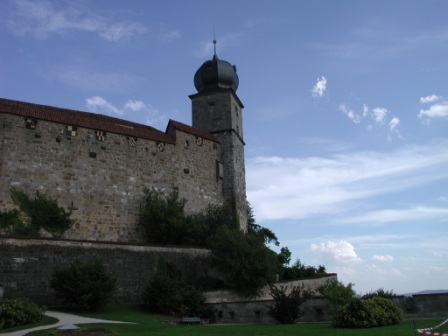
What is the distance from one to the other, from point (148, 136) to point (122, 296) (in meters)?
14.0

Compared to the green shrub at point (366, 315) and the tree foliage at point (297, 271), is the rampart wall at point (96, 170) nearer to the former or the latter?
the tree foliage at point (297, 271)

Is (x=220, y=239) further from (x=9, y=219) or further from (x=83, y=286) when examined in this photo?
(x=9, y=219)

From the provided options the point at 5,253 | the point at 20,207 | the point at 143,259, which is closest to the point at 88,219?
the point at 20,207

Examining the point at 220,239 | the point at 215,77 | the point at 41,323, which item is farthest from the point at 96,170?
the point at 41,323

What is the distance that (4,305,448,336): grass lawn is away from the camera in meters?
13.2

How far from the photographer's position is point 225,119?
41.4 meters

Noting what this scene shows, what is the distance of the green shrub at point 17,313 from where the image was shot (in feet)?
54.3

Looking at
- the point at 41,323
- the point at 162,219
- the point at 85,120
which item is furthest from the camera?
the point at 85,120

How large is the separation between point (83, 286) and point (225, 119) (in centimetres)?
2385

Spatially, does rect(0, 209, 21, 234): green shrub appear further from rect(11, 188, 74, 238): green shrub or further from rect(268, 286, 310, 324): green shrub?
rect(268, 286, 310, 324): green shrub

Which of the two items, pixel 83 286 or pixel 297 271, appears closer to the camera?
pixel 83 286

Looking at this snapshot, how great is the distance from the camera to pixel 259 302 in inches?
843

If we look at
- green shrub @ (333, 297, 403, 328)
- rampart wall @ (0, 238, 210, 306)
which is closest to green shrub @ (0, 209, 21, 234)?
rampart wall @ (0, 238, 210, 306)

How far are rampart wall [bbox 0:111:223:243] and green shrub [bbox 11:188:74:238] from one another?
61cm
